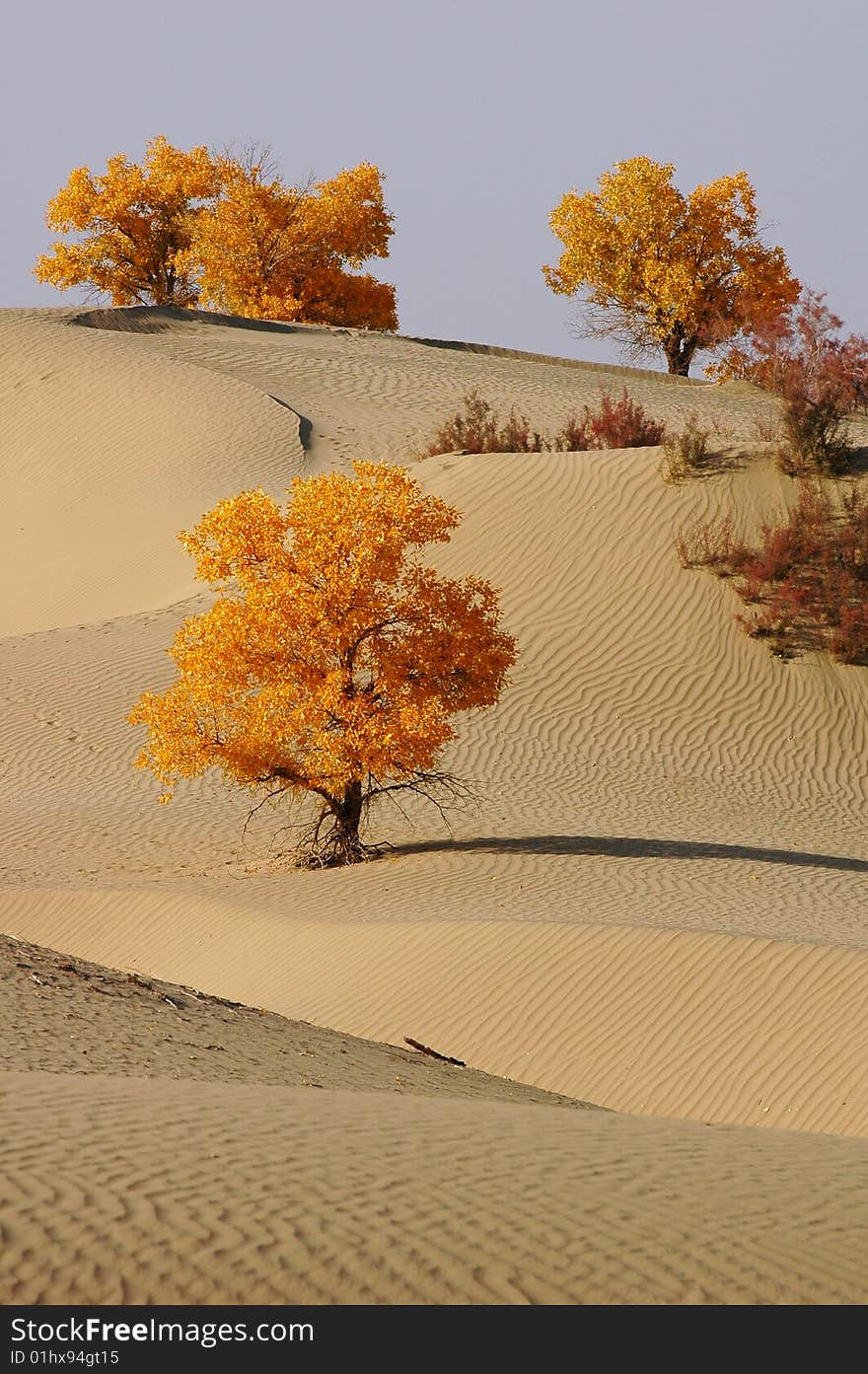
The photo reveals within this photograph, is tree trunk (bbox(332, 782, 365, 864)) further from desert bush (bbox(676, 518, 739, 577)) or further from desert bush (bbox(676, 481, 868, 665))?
desert bush (bbox(676, 518, 739, 577))

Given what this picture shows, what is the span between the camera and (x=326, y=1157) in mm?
5023

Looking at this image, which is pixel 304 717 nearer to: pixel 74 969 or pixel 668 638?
pixel 74 969

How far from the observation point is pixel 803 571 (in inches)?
854

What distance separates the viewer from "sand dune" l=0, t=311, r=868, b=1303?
923 cm

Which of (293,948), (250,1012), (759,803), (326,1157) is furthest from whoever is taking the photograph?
(759,803)

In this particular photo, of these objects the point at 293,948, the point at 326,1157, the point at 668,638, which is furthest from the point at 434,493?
the point at 326,1157

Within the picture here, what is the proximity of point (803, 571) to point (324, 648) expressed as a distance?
9.51 metres

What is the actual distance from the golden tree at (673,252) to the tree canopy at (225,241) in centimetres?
645

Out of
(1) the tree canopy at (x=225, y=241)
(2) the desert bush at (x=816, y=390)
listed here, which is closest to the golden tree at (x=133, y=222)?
(1) the tree canopy at (x=225, y=241)

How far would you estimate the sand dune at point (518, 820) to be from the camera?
30.3ft

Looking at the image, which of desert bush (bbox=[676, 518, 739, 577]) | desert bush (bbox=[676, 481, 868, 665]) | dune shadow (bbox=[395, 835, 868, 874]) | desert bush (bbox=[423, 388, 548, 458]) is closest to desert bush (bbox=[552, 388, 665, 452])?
desert bush (bbox=[423, 388, 548, 458])

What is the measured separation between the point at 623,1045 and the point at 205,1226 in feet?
19.5

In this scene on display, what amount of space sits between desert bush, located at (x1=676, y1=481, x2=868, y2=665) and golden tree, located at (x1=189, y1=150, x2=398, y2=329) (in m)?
24.7

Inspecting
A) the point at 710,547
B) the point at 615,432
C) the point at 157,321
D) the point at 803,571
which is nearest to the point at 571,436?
the point at 615,432
